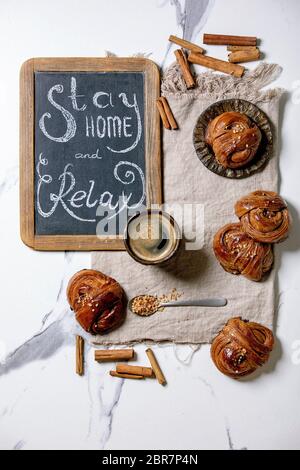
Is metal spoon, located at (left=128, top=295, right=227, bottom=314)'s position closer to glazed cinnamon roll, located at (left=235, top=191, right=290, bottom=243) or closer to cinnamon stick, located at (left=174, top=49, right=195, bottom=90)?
glazed cinnamon roll, located at (left=235, top=191, right=290, bottom=243)

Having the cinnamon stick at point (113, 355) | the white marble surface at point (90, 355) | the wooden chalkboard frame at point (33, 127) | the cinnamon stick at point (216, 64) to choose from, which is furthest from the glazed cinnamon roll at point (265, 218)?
the cinnamon stick at point (113, 355)

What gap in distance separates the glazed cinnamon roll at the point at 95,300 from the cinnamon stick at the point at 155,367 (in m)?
0.15

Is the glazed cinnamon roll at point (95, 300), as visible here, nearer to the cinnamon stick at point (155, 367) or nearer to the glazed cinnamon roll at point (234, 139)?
the cinnamon stick at point (155, 367)

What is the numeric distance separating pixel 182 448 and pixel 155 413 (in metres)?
0.14

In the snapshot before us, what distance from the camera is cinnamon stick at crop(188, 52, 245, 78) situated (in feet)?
5.76

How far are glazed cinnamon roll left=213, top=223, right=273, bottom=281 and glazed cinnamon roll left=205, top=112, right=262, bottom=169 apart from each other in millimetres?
207

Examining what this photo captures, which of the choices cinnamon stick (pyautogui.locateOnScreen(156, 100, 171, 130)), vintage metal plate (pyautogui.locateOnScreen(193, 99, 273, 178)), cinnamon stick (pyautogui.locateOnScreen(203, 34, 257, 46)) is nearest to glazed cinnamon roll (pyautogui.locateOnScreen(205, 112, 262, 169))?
vintage metal plate (pyautogui.locateOnScreen(193, 99, 273, 178))

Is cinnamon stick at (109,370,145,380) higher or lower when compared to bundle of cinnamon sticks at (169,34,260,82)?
lower

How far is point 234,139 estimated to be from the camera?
5.42 feet

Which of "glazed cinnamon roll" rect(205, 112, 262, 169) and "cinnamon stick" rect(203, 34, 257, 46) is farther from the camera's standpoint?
"cinnamon stick" rect(203, 34, 257, 46)

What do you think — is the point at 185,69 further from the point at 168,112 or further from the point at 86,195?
the point at 86,195

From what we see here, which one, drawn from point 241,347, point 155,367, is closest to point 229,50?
point 241,347

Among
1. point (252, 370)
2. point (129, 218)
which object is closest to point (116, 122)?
point (129, 218)
